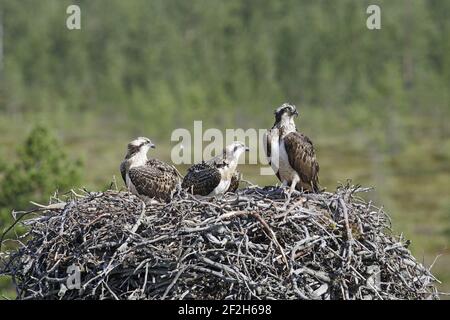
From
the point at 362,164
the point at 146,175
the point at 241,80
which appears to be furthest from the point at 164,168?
the point at 241,80

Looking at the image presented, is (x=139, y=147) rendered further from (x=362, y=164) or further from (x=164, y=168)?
(x=362, y=164)

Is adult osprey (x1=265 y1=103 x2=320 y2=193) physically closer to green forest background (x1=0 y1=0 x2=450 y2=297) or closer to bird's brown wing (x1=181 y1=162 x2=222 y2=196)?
bird's brown wing (x1=181 y1=162 x2=222 y2=196)

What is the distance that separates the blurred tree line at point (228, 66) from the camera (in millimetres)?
55375

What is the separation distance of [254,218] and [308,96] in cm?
5283

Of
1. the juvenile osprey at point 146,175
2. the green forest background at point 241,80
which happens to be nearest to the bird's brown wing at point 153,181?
the juvenile osprey at point 146,175

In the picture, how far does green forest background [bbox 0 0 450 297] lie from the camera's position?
51.1 metres

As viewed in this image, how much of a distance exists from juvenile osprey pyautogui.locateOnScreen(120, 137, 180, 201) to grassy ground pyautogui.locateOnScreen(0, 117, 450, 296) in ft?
88.2

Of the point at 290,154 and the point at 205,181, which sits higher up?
the point at 290,154

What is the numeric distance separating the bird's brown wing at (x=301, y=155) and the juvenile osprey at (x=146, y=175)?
1.19 m

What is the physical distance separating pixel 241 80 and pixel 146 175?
4912cm

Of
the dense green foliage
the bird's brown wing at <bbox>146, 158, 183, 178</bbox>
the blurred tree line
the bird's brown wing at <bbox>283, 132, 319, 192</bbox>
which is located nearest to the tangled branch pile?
the bird's brown wing at <bbox>283, 132, 319, 192</bbox>

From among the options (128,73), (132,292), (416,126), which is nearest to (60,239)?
(132,292)

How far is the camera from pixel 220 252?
618 centimetres

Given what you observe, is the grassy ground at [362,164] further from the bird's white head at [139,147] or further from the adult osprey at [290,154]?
the bird's white head at [139,147]
